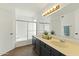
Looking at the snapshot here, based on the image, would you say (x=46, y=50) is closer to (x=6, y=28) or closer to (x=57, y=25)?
(x=57, y=25)

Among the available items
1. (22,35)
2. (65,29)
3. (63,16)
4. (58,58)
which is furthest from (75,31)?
(22,35)

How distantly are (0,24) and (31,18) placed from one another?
2.62 meters

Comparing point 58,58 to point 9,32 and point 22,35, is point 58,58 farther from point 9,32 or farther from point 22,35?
point 22,35

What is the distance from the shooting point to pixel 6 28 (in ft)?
14.1

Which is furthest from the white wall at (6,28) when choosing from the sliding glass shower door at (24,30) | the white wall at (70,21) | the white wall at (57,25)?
the white wall at (70,21)

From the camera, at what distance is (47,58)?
119cm

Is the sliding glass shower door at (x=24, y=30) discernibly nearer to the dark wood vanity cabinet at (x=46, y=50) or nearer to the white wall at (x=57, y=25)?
the white wall at (x=57, y=25)

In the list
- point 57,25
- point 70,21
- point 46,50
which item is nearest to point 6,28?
point 57,25

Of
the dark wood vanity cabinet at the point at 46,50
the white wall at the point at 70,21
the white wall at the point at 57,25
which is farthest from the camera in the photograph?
the white wall at the point at 57,25

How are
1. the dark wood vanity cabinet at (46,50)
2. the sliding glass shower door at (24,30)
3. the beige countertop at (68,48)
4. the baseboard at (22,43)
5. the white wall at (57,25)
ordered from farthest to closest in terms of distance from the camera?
the sliding glass shower door at (24,30), the baseboard at (22,43), the white wall at (57,25), the dark wood vanity cabinet at (46,50), the beige countertop at (68,48)

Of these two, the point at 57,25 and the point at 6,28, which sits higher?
the point at 57,25

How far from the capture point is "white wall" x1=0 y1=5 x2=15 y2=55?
4090 millimetres

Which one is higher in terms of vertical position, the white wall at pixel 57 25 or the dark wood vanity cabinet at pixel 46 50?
the white wall at pixel 57 25

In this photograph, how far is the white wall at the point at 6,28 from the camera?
4090 millimetres
